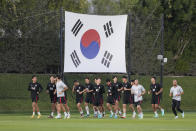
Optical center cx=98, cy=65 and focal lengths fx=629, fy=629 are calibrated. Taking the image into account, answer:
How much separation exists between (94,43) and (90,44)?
39 centimetres

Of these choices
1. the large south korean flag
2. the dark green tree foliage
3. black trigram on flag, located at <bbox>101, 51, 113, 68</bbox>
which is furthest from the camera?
the dark green tree foliage

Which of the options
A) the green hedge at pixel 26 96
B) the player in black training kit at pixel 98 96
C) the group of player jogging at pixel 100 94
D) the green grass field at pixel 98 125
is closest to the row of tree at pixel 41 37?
the green hedge at pixel 26 96

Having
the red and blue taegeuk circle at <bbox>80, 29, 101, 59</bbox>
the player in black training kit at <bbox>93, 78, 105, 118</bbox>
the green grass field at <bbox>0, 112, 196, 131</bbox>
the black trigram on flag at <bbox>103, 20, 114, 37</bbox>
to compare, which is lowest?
the green grass field at <bbox>0, 112, 196, 131</bbox>

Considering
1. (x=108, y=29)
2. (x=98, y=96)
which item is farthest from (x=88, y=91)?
(x=108, y=29)

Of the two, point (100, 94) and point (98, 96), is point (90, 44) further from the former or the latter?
point (98, 96)

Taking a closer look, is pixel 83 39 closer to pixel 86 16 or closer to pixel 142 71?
pixel 86 16

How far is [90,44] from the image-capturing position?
4034cm

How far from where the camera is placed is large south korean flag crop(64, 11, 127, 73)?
1565 inches

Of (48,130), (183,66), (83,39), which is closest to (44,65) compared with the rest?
(83,39)

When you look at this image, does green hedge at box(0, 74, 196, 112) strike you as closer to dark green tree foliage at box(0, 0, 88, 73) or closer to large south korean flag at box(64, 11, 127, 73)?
dark green tree foliage at box(0, 0, 88, 73)

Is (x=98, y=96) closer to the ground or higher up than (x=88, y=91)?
closer to the ground

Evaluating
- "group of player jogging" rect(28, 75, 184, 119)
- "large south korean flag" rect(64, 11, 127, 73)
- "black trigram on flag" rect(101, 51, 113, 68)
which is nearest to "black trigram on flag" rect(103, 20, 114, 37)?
"large south korean flag" rect(64, 11, 127, 73)

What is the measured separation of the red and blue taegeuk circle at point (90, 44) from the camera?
40125 mm

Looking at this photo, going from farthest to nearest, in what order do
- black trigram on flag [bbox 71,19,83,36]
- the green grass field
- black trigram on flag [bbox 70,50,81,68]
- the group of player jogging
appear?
1. black trigram on flag [bbox 71,19,83,36]
2. black trigram on flag [bbox 70,50,81,68]
3. the group of player jogging
4. the green grass field
